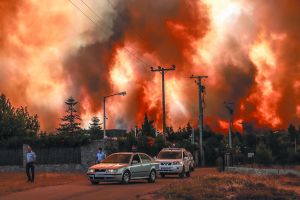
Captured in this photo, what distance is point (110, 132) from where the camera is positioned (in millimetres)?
166000

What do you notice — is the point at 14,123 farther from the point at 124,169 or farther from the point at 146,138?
the point at 124,169

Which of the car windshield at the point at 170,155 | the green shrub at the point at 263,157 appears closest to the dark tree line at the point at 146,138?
the green shrub at the point at 263,157

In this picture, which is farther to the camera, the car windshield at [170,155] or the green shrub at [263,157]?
the green shrub at [263,157]

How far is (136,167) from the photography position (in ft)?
101

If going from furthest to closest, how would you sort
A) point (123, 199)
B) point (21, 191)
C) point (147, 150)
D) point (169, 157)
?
1. point (147, 150)
2. point (169, 157)
3. point (21, 191)
4. point (123, 199)

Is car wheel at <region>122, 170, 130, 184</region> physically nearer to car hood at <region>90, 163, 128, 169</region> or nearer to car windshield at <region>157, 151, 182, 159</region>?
car hood at <region>90, 163, 128, 169</region>

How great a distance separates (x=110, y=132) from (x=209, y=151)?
87884 mm

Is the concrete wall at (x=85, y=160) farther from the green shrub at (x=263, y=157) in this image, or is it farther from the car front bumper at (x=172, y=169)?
the green shrub at (x=263, y=157)

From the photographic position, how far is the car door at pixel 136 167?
3038cm

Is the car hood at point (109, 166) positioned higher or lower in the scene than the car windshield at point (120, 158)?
lower

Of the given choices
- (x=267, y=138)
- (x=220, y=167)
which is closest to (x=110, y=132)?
(x=267, y=138)

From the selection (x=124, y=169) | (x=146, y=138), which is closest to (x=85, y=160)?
(x=146, y=138)

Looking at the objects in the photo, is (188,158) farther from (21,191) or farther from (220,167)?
(21,191)

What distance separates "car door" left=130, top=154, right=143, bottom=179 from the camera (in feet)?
99.7
